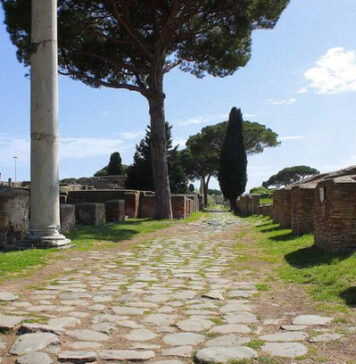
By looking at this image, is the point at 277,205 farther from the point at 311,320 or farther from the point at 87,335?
the point at 87,335

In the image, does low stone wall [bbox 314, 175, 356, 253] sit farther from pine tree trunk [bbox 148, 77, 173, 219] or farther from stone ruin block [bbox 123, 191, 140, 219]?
stone ruin block [bbox 123, 191, 140, 219]

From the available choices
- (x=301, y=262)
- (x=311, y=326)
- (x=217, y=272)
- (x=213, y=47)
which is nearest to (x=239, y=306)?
(x=311, y=326)

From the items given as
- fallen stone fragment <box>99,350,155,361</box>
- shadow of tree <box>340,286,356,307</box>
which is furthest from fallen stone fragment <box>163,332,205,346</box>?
shadow of tree <box>340,286,356,307</box>

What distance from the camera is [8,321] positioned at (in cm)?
340

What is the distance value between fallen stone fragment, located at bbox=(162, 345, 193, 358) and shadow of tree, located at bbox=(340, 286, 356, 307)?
1668mm

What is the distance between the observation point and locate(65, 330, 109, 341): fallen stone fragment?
317 cm

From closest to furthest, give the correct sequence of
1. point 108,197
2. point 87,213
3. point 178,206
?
point 87,213, point 108,197, point 178,206

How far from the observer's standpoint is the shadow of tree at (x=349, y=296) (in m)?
3.94

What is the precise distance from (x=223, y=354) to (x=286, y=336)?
60 centimetres

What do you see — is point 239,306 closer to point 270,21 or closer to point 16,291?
point 16,291

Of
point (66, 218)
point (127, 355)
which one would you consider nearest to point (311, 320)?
point (127, 355)

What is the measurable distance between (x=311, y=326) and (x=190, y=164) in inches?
1926

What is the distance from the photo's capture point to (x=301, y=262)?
631 centimetres

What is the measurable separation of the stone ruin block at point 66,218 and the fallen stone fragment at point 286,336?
7.35 metres
